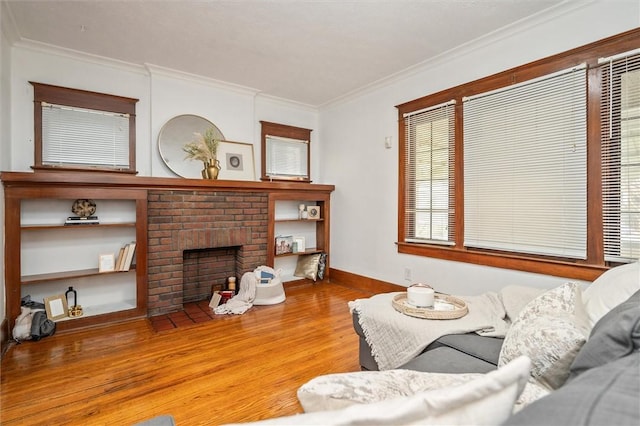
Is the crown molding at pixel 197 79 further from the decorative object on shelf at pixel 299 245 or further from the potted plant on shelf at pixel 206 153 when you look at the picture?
the decorative object on shelf at pixel 299 245

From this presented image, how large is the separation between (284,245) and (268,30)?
256cm

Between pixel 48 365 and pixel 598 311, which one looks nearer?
pixel 598 311

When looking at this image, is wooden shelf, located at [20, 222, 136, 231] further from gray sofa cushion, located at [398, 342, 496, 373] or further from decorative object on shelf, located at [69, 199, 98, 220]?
gray sofa cushion, located at [398, 342, 496, 373]

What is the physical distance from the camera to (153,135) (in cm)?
346

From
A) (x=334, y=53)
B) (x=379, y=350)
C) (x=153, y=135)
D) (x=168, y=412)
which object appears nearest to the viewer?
(x=168, y=412)

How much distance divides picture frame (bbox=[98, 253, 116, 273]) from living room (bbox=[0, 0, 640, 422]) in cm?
68

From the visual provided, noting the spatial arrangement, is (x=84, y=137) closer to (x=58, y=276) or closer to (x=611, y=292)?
(x=58, y=276)

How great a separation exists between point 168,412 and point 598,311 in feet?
6.89

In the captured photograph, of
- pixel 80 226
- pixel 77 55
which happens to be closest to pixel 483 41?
pixel 77 55

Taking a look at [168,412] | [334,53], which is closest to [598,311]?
[168,412]

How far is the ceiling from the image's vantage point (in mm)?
2330

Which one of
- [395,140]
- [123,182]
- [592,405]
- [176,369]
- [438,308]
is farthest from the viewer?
[395,140]

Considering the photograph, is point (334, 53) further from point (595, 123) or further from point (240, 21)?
point (595, 123)

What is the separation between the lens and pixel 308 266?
176 inches
